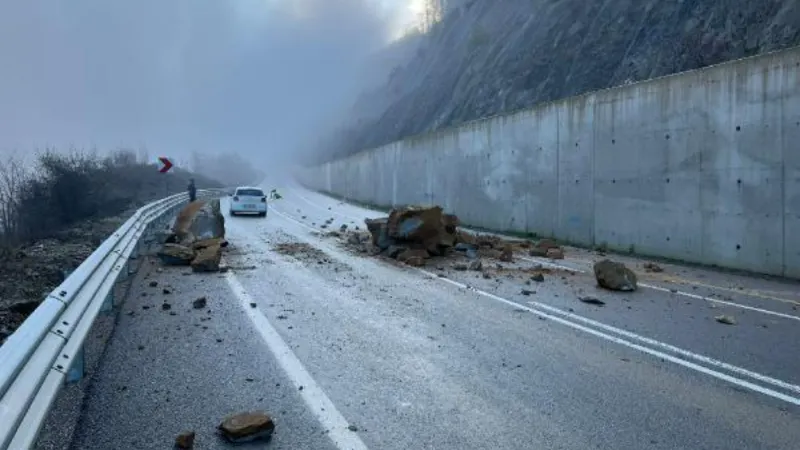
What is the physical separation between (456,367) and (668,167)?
9.31 m

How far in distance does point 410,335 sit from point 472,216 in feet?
55.0

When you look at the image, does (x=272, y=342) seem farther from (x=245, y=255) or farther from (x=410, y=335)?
(x=245, y=255)

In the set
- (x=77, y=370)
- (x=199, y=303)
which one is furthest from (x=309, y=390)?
(x=199, y=303)

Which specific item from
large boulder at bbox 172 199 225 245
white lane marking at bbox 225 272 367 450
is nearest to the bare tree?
large boulder at bbox 172 199 225 245

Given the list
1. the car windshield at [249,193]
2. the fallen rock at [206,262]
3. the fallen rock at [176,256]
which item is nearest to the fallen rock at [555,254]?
the fallen rock at [206,262]

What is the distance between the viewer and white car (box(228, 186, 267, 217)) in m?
28.7

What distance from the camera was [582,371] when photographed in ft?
18.4

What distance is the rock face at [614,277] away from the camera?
32.0ft

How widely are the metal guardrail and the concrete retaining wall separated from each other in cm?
1023

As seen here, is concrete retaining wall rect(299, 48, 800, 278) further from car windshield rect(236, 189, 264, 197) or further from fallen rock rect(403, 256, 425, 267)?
car windshield rect(236, 189, 264, 197)

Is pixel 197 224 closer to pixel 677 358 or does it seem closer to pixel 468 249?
pixel 468 249

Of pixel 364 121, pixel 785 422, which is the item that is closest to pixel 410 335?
pixel 785 422

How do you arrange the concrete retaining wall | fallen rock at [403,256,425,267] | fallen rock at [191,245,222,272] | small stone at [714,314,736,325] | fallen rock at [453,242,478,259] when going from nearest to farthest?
small stone at [714,314,736,325] → the concrete retaining wall → fallen rock at [191,245,222,272] → fallen rock at [403,256,425,267] → fallen rock at [453,242,478,259]

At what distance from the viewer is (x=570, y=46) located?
107 feet
